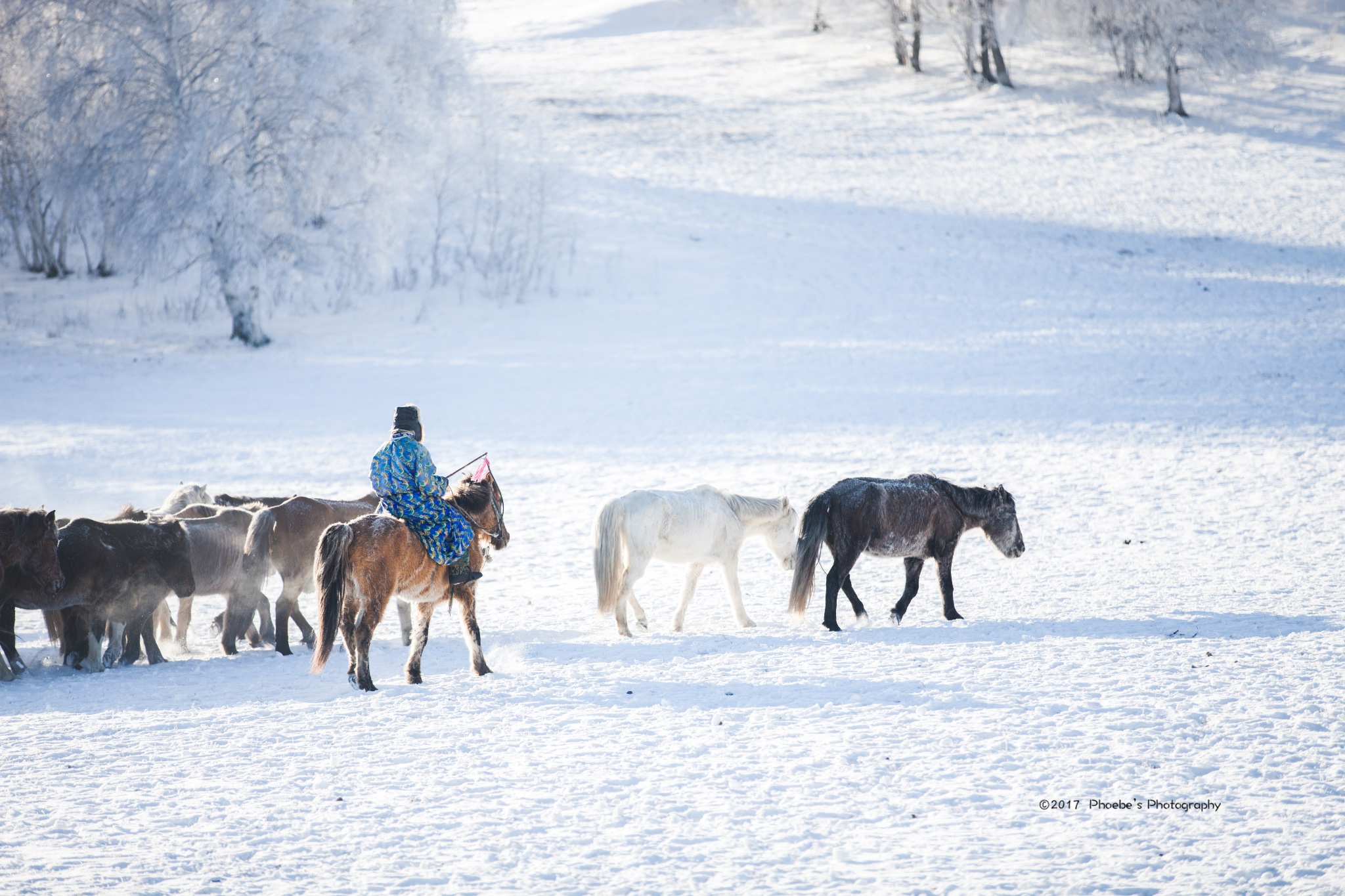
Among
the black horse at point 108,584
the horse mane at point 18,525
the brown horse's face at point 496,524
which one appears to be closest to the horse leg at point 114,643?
the black horse at point 108,584


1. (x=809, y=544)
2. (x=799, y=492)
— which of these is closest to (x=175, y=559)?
(x=809, y=544)

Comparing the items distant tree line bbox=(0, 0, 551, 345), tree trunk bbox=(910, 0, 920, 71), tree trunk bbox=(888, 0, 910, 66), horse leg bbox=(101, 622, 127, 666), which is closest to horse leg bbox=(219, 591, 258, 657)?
horse leg bbox=(101, 622, 127, 666)

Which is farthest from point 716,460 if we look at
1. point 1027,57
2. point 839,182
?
point 1027,57

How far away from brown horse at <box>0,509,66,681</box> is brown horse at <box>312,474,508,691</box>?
256 cm

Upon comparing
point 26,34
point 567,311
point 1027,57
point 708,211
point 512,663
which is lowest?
point 512,663

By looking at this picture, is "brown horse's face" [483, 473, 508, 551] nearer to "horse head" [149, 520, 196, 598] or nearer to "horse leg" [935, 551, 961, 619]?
"horse head" [149, 520, 196, 598]

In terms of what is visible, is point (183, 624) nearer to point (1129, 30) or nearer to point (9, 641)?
point (9, 641)

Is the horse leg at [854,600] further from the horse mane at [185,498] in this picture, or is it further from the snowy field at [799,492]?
the horse mane at [185,498]

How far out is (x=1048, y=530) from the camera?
1284 centimetres

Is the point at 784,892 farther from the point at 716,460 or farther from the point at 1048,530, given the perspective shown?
the point at 716,460

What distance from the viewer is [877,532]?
9.22m

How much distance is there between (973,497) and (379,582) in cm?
590

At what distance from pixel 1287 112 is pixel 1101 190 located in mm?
13027

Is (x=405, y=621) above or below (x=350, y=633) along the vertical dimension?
below
